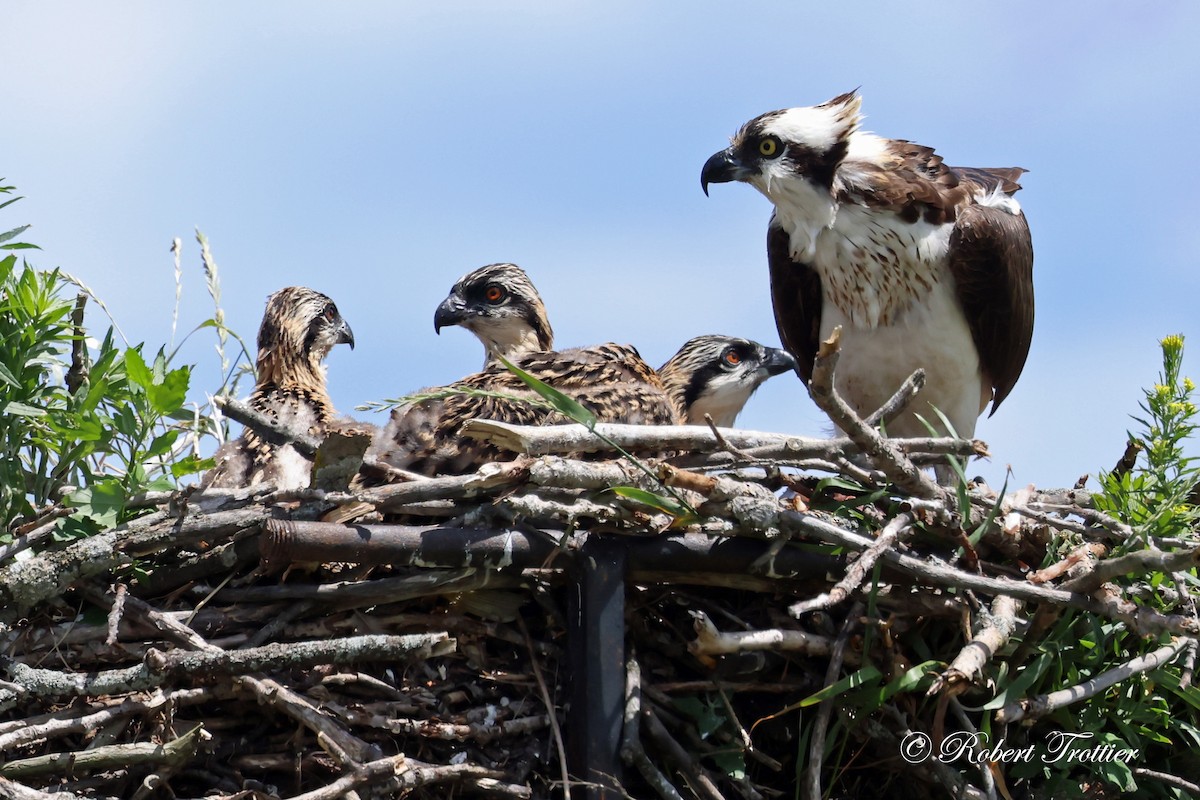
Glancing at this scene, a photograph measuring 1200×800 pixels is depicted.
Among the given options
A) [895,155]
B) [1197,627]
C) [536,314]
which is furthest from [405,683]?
[895,155]

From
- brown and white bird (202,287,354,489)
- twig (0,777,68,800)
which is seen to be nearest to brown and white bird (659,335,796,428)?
brown and white bird (202,287,354,489)

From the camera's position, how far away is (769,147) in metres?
5.77

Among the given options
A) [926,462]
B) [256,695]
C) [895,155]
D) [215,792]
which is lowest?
[215,792]

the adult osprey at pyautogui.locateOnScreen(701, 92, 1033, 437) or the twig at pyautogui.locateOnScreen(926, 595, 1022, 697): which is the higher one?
the adult osprey at pyautogui.locateOnScreen(701, 92, 1033, 437)

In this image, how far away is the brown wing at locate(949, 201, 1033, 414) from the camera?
5.55 m

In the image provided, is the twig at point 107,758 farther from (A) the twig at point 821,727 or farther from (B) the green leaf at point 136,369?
(A) the twig at point 821,727

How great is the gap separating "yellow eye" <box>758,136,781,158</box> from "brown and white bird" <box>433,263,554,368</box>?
121cm

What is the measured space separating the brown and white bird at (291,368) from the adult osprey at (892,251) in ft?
5.93

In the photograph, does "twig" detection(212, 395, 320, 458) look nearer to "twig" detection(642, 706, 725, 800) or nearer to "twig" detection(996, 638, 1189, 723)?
"twig" detection(642, 706, 725, 800)

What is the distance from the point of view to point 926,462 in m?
4.19

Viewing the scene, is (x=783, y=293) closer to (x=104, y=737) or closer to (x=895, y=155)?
(x=895, y=155)

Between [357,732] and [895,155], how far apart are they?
11.7 feet

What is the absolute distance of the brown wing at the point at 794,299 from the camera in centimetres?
598

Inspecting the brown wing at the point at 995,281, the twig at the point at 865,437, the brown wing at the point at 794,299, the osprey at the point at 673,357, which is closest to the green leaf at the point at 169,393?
the twig at the point at 865,437
